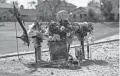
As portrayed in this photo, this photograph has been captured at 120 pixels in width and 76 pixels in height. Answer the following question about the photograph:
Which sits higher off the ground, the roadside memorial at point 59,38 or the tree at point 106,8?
the tree at point 106,8

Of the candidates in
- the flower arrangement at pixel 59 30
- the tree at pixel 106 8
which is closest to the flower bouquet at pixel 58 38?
the flower arrangement at pixel 59 30

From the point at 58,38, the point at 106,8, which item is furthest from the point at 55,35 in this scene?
the point at 106,8

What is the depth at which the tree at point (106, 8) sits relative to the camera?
52506 millimetres

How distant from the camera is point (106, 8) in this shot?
173 feet

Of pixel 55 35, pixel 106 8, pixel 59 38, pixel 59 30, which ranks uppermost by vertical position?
pixel 106 8

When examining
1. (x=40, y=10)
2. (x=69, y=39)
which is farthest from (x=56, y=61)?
(x=40, y=10)

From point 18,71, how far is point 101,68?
2.60 metres

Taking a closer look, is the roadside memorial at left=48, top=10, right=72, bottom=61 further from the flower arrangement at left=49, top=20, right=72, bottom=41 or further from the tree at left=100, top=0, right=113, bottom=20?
the tree at left=100, top=0, right=113, bottom=20

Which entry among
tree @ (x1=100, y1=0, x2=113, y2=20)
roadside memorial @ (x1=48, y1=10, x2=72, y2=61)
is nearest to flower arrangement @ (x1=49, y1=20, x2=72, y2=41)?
roadside memorial @ (x1=48, y1=10, x2=72, y2=61)

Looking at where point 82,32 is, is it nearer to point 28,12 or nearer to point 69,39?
point 69,39

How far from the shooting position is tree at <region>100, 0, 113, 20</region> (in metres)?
52.5

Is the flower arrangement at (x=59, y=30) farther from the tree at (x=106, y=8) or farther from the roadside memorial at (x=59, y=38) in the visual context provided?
the tree at (x=106, y=8)

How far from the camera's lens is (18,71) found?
663 centimetres

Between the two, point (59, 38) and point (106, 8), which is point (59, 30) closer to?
point (59, 38)
